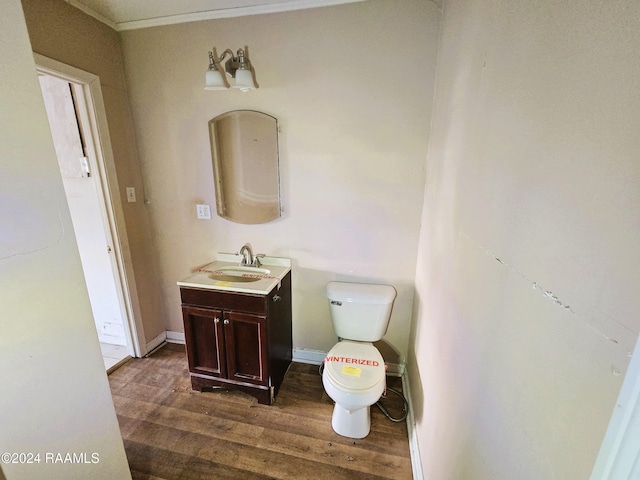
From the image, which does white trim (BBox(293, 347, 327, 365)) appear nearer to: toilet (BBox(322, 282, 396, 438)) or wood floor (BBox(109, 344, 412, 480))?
wood floor (BBox(109, 344, 412, 480))

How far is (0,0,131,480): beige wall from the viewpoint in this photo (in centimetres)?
73

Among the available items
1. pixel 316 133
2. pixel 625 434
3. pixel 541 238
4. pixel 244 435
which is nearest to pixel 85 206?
pixel 316 133

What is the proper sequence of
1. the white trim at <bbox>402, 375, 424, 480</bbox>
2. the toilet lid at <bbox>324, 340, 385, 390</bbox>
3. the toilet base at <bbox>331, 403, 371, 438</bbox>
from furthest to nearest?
1. the toilet base at <bbox>331, 403, 371, 438</bbox>
2. the toilet lid at <bbox>324, 340, 385, 390</bbox>
3. the white trim at <bbox>402, 375, 424, 480</bbox>

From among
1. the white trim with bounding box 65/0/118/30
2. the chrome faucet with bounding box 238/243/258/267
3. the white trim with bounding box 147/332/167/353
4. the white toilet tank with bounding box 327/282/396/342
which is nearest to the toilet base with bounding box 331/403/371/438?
the white toilet tank with bounding box 327/282/396/342

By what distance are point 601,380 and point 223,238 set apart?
2.07m

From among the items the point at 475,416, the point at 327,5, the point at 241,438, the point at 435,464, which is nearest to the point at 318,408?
the point at 241,438

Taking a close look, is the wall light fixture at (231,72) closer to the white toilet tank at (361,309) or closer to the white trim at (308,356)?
the white toilet tank at (361,309)

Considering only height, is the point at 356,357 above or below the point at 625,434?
below

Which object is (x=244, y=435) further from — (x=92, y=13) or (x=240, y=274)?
(x=92, y=13)

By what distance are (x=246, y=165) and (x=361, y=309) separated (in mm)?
1309

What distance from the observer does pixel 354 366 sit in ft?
5.02

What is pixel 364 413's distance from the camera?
1.55m

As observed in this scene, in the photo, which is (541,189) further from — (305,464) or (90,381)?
(305,464)

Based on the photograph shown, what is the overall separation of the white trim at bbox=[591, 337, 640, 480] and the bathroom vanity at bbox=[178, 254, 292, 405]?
1436mm
